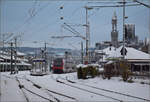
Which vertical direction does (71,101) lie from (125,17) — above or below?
below

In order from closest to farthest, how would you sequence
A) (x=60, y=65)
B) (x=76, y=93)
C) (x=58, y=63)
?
1. (x=76, y=93)
2. (x=60, y=65)
3. (x=58, y=63)

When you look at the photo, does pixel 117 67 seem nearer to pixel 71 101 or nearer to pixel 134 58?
pixel 134 58

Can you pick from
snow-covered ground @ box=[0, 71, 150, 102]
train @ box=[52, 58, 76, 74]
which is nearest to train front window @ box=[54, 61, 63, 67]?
train @ box=[52, 58, 76, 74]

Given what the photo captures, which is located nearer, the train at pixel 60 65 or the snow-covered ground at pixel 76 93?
the snow-covered ground at pixel 76 93

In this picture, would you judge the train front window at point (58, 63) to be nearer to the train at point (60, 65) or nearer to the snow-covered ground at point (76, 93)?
the train at point (60, 65)

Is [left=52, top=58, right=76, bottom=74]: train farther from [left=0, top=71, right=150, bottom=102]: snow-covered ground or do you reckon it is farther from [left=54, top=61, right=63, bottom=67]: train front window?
[left=0, top=71, right=150, bottom=102]: snow-covered ground

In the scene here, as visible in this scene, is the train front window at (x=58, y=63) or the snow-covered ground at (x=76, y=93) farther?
the train front window at (x=58, y=63)

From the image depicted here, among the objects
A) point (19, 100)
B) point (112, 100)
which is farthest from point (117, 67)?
point (19, 100)

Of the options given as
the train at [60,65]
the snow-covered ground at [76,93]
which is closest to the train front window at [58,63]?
the train at [60,65]

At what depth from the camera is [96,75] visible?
90.7 ft

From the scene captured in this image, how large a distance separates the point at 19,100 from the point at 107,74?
1423 centimetres

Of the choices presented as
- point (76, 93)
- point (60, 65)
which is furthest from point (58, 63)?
point (76, 93)

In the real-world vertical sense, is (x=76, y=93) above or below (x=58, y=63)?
below

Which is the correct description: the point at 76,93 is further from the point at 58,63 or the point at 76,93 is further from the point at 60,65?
the point at 58,63
